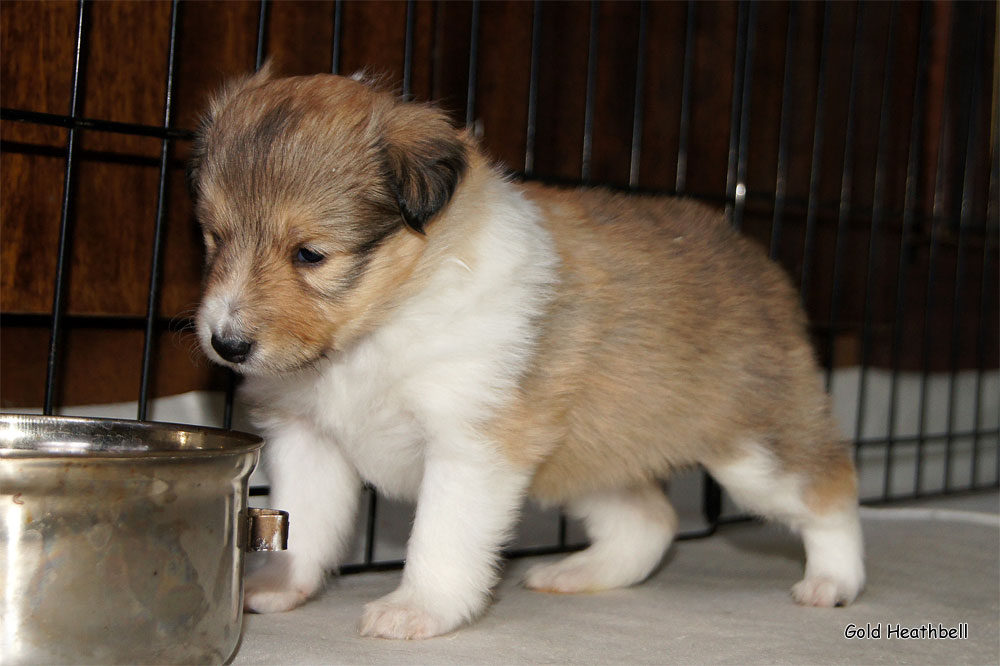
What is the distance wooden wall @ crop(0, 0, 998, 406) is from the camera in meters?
3.02

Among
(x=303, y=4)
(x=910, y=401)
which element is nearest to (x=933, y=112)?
(x=910, y=401)

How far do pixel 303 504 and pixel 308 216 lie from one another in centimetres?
76

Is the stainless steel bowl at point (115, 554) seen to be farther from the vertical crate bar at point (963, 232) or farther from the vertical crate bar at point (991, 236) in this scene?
the vertical crate bar at point (991, 236)

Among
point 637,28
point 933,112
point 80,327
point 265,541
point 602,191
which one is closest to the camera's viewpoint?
point 265,541

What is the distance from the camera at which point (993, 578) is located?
3.15 m

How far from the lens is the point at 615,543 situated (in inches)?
114

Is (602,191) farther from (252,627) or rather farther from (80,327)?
(80,327)

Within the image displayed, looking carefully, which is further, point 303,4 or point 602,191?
point 303,4

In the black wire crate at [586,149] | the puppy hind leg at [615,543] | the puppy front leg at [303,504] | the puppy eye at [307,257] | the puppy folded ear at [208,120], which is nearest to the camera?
the puppy eye at [307,257]

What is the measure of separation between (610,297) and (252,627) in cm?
108

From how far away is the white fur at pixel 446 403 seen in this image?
2.18 meters

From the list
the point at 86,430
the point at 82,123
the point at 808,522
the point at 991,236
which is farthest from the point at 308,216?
the point at 991,236

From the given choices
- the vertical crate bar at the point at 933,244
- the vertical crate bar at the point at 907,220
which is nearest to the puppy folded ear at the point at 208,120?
the vertical crate bar at the point at 907,220

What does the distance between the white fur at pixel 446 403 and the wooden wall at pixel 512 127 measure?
1.45 feet
